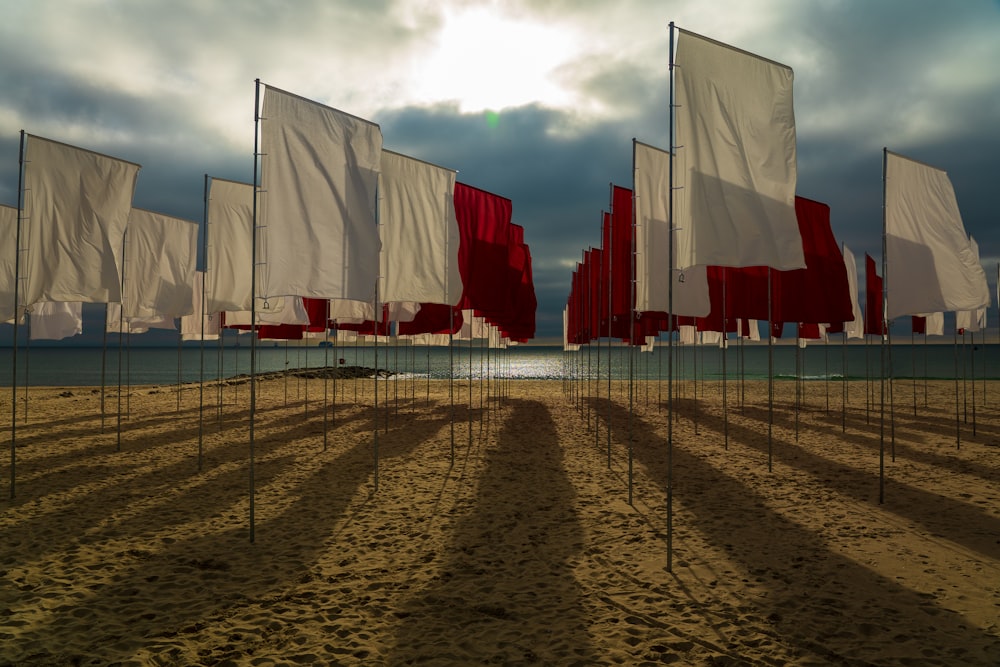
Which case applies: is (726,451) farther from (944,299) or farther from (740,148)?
(740,148)

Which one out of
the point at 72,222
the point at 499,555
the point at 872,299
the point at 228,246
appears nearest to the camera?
the point at 499,555

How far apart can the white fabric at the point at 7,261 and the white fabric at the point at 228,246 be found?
3.23m

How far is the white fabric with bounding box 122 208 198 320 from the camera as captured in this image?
41.5 ft

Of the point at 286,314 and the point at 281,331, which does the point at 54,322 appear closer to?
the point at 281,331

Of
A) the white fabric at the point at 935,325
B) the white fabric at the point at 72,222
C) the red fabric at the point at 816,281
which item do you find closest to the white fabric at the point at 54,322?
the white fabric at the point at 72,222

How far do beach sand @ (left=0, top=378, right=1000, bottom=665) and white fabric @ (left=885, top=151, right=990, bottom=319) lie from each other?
3.15 meters

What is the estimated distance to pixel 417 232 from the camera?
33.7ft

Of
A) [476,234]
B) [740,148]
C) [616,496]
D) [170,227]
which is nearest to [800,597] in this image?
[616,496]

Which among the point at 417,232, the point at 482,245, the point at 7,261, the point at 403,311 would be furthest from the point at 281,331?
the point at 417,232

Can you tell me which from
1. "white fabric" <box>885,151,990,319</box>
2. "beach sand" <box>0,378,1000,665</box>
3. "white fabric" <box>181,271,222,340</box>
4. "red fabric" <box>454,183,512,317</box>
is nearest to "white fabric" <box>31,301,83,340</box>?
"beach sand" <box>0,378,1000,665</box>

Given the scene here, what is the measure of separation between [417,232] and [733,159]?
5679 millimetres

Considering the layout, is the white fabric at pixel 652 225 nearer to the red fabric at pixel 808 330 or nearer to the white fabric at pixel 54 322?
A: the red fabric at pixel 808 330

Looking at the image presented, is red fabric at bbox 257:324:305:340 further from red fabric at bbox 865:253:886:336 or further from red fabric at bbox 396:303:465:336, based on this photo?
red fabric at bbox 865:253:886:336

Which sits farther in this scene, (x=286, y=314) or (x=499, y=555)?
(x=286, y=314)
